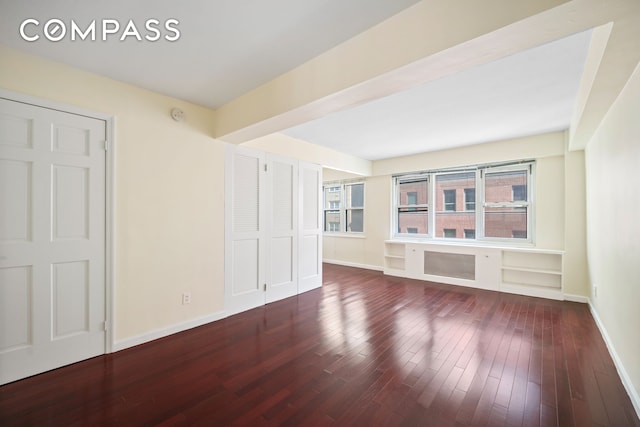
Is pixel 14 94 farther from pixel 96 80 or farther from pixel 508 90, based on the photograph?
pixel 508 90

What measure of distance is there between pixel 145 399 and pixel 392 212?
5409 millimetres

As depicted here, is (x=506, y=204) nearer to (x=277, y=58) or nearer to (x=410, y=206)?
(x=410, y=206)

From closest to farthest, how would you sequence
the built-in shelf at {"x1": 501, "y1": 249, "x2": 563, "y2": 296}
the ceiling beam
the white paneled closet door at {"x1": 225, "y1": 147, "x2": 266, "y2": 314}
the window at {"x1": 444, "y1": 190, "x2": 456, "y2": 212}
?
the ceiling beam, the white paneled closet door at {"x1": 225, "y1": 147, "x2": 266, "y2": 314}, the built-in shelf at {"x1": 501, "y1": 249, "x2": 563, "y2": 296}, the window at {"x1": 444, "y1": 190, "x2": 456, "y2": 212}

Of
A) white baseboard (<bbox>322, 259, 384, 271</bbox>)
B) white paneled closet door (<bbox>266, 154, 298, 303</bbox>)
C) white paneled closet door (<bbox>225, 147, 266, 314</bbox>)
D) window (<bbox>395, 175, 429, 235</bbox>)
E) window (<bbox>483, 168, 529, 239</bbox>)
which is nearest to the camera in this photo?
white paneled closet door (<bbox>225, 147, 266, 314</bbox>)

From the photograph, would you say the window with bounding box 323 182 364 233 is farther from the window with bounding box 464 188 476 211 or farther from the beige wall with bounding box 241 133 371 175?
the window with bounding box 464 188 476 211

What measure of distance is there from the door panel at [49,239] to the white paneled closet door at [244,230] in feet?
4.25

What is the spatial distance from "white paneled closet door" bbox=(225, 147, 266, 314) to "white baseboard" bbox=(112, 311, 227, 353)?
0.75 ft

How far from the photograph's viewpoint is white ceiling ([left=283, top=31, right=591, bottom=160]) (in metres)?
2.26

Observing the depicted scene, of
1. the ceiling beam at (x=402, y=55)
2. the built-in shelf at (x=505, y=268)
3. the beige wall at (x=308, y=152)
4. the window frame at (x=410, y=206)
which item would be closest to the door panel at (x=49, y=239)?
the ceiling beam at (x=402, y=55)

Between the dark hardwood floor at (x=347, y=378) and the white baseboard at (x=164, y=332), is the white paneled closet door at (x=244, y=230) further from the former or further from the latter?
the dark hardwood floor at (x=347, y=378)

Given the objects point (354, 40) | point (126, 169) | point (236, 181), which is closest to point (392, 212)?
point (236, 181)

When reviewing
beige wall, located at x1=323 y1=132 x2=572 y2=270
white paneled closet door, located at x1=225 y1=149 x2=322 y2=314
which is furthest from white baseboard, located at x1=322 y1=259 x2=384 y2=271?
white paneled closet door, located at x1=225 y1=149 x2=322 y2=314

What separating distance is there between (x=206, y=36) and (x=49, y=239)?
6.80ft

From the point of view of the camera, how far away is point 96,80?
2422 millimetres
